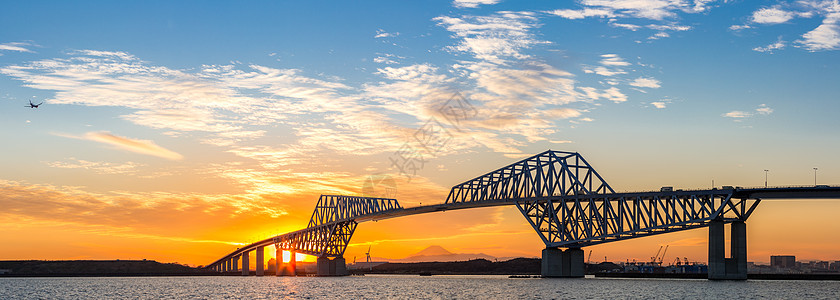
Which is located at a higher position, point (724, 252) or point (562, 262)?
point (724, 252)

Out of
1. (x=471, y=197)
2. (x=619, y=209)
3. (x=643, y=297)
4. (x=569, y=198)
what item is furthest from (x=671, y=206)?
(x=471, y=197)

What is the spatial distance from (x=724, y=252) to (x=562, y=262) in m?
39.5

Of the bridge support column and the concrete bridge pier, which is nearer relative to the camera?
the bridge support column

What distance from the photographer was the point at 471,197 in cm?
18688

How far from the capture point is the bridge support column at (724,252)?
12450 cm

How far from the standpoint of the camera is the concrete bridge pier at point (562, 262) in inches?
6275

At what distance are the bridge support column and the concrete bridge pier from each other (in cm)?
3577

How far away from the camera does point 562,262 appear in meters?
160

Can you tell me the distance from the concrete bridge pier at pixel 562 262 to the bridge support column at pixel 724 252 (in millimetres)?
35767

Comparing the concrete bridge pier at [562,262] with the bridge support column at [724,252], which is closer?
the bridge support column at [724,252]

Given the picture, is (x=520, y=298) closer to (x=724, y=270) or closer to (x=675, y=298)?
(x=675, y=298)

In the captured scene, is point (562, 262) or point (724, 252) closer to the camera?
point (724, 252)

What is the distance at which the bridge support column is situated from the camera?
12450cm

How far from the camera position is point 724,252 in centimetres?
12631
